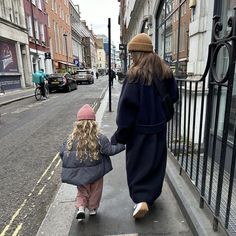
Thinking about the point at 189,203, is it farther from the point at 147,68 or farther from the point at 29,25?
the point at 29,25

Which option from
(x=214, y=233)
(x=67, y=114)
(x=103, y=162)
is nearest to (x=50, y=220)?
(x=103, y=162)

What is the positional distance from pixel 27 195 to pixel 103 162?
149 cm

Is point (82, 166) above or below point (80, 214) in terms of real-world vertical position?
above

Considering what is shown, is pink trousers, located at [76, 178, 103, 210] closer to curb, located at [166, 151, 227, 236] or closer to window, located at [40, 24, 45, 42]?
curb, located at [166, 151, 227, 236]

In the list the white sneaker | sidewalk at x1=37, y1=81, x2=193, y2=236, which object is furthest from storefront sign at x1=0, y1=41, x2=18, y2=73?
the white sneaker

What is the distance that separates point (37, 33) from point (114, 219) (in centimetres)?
3181

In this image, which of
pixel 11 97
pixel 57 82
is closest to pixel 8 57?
pixel 57 82

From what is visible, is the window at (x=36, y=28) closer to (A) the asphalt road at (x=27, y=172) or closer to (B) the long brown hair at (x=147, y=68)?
(A) the asphalt road at (x=27, y=172)

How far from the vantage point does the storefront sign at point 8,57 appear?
21.5 meters

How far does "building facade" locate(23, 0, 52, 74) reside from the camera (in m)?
28.9

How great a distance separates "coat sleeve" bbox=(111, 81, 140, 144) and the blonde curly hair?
28 centimetres

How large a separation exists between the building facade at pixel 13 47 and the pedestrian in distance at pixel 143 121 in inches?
780

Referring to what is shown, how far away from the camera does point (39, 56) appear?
104 feet

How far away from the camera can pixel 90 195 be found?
2988 mm
